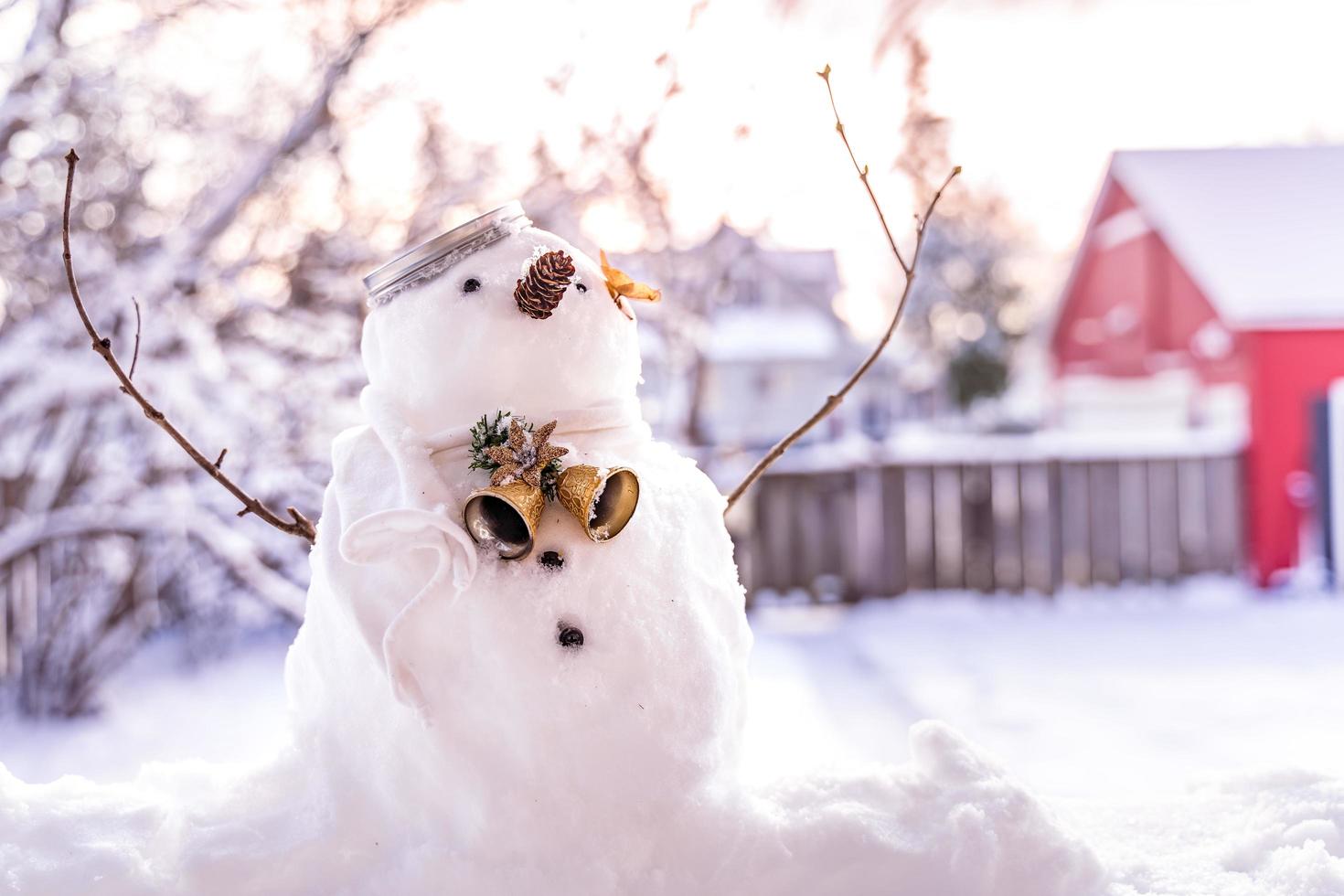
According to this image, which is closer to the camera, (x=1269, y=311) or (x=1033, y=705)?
(x=1033, y=705)

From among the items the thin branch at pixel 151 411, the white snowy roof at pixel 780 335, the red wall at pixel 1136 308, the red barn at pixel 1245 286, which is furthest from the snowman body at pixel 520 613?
the white snowy roof at pixel 780 335

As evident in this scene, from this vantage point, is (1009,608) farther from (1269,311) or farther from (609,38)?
(609,38)

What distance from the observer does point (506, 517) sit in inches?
57.9

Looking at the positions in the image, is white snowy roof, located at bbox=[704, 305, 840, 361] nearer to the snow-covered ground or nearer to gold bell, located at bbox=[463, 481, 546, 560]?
the snow-covered ground

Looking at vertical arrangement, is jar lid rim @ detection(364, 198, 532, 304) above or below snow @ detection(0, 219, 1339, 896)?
above

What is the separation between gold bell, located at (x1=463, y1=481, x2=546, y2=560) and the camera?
146 centimetres

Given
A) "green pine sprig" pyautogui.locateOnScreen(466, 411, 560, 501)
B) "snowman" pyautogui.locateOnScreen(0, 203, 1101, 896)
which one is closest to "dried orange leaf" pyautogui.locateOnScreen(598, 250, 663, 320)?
"snowman" pyautogui.locateOnScreen(0, 203, 1101, 896)

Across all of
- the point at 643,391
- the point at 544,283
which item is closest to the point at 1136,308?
the point at 643,391

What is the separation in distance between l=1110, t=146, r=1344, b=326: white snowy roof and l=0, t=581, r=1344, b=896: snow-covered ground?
1.74 metres

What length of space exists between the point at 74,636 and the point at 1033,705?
12.1 ft

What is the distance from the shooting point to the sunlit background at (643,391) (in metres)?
3.67

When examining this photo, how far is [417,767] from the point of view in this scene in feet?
5.07

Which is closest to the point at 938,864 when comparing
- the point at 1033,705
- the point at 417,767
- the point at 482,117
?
the point at 417,767

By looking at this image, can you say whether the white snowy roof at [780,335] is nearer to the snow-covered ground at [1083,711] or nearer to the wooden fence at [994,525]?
the wooden fence at [994,525]
